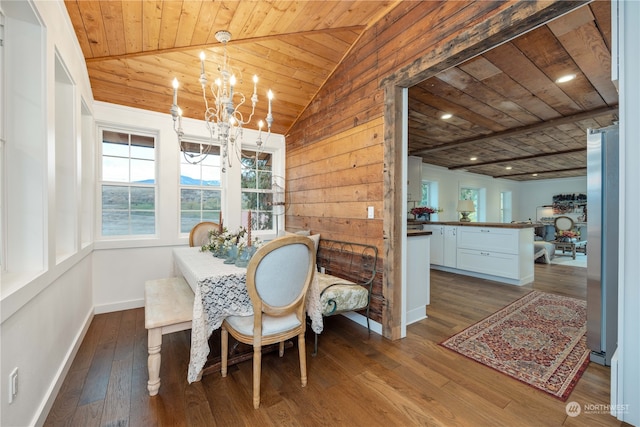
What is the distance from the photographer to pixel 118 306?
123 inches

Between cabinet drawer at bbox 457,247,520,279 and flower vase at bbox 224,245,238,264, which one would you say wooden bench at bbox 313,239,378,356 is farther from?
cabinet drawer at bbox 457,247,520,279

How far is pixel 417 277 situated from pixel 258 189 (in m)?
2.74

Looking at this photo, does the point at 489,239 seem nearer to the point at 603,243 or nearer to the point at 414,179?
the point at 414,179

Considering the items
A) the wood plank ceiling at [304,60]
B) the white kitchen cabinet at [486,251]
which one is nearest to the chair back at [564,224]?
the wood plank ceiling at [304,60]

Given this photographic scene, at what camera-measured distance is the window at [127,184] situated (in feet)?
10.5

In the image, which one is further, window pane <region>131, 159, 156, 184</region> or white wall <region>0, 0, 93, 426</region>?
window pane <region>131, 159, 156, 184</region>

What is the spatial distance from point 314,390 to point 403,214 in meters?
1.58

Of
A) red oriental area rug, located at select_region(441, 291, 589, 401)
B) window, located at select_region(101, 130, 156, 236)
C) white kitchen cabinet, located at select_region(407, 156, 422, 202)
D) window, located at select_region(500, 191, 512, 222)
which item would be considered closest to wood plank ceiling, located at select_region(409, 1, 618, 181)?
white kitchen cabinet, located at select_region(407, 156, 422, 202)

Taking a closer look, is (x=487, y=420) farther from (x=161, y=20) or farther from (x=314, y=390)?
(x=161, y=20)

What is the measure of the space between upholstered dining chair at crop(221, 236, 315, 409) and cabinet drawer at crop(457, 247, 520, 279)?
154 inches

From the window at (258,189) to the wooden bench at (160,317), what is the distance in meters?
2.00

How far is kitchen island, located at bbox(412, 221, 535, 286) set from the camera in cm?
416

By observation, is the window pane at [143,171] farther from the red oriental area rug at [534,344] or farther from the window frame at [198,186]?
the red oriental area rug at [534,344]

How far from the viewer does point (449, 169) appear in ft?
25.9
